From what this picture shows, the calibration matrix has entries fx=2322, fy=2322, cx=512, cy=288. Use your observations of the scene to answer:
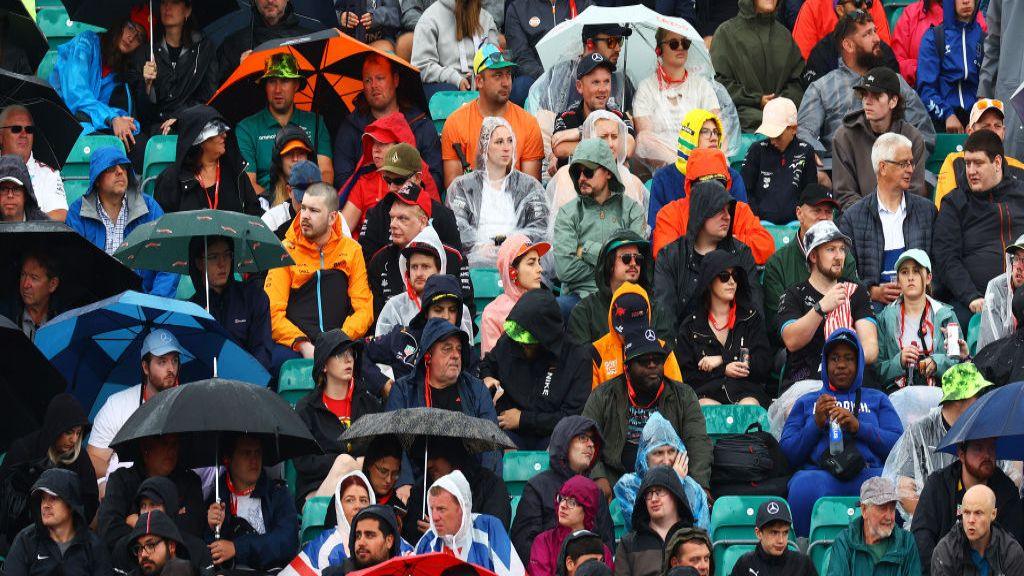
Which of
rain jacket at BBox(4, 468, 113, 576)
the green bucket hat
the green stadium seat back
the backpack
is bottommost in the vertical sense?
rain jacket at BBox(4, 468, 113, 576)

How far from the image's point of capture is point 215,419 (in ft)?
36.0

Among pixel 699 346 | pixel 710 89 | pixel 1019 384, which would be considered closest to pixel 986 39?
pixel 710 89

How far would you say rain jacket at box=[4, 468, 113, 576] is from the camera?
10.9m

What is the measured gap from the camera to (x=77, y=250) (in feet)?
41.5

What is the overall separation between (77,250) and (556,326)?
104 inches

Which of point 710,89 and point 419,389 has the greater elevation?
point 710,89

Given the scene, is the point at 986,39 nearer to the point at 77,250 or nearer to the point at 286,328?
the point at 286,328

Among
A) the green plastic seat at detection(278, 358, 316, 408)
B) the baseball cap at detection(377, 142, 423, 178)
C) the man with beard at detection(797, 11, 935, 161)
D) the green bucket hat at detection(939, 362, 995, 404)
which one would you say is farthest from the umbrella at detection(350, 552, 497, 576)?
the man with beard at detection(797, 11, 935, 161)

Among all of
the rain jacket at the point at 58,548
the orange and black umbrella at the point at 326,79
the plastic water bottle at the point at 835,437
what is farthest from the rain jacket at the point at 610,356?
the orange and black umbrella at the point at 326,79

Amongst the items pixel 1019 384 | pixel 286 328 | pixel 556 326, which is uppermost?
pixel 1019 384

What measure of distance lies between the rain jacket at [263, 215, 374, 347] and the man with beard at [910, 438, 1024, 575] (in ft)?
12.0

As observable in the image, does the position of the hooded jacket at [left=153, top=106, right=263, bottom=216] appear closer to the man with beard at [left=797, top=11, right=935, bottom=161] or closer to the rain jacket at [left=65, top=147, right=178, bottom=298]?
the rain jacket at [left=65, top=147, right=178, bottom=298]

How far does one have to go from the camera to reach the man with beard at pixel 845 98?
52.3 ft

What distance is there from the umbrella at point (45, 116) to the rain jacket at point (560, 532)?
4.89 m
